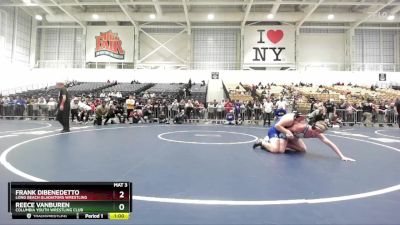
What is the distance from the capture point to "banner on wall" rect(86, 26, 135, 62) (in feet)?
113

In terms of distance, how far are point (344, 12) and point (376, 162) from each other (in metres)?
31.8

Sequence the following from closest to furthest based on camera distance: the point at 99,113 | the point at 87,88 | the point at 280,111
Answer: the point at 99,113
the point at 280,111
the point at 87,88

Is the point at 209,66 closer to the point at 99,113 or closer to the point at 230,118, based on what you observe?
the point at 230,118

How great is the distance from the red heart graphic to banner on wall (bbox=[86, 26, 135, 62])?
15282 millimetres

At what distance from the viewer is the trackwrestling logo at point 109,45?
34344mm

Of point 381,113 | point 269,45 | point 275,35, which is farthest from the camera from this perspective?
point 269,45

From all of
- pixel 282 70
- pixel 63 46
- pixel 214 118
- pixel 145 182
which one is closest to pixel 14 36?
pixel 63 46

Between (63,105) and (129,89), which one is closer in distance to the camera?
(63,105)

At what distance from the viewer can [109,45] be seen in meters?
34.3

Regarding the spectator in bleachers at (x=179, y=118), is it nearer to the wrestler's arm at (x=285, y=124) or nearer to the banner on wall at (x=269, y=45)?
the wrestler's arm at (x=285, y=124)

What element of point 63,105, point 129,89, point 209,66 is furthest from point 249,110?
point 209,66

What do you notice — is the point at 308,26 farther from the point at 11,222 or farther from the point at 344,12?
the point at 11,222

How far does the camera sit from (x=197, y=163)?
544 cm

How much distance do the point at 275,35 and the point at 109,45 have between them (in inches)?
728
